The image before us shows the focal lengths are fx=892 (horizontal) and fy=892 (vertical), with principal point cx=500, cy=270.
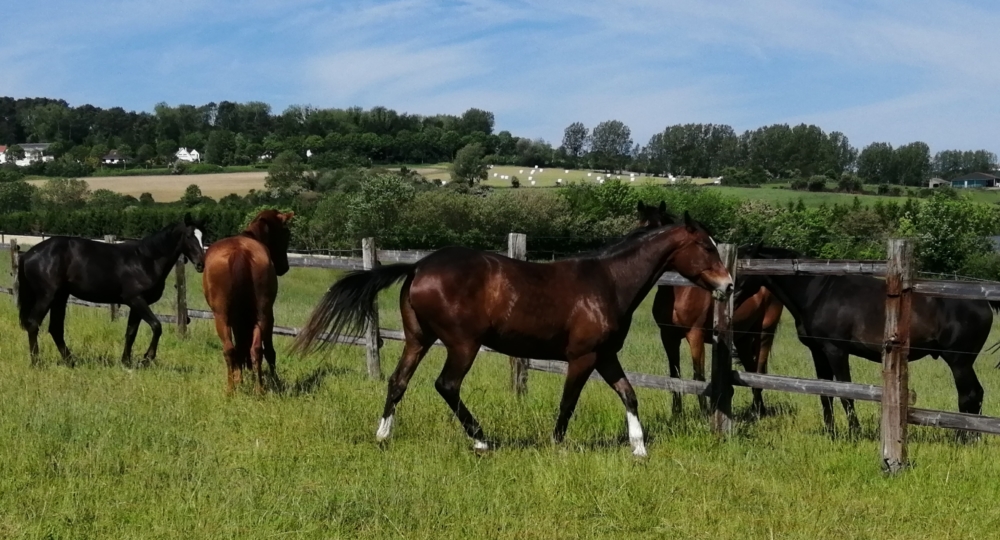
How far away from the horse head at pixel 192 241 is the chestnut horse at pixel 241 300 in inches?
62.7

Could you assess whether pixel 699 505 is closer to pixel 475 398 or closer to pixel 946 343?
pixel 475 398

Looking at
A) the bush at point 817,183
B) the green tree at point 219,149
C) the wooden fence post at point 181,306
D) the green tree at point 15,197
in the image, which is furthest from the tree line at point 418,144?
the wooden fence post at point 181,306

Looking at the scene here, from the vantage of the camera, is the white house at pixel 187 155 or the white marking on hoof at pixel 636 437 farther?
the white house at pixel 187 155

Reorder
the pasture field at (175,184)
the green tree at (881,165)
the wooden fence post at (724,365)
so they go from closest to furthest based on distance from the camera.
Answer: the wooden fence post at (724,365) < the pasture field at (175,184) < the green tree at (881,165)

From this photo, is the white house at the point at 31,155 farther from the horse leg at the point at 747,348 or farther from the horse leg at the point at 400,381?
the horse leg at the point at 400,381

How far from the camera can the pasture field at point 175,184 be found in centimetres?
8544

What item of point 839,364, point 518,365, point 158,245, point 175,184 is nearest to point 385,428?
point 518,365

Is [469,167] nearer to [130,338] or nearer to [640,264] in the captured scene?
[130,338]

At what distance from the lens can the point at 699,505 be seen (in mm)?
5406

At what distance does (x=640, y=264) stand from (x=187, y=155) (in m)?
128

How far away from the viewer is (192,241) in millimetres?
11195

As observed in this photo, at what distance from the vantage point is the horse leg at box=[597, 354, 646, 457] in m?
6.70

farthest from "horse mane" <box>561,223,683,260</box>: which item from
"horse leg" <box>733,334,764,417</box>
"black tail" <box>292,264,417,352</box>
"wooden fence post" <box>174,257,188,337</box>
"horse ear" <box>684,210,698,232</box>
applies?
"wooden fence post" <box>174,257,188,337</box>

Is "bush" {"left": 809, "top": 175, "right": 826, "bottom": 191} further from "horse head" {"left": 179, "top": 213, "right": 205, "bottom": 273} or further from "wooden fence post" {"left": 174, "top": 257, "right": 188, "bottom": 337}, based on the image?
"horse head" {"left": 179, "top": 213, "right": 205, "bottom": 273}
